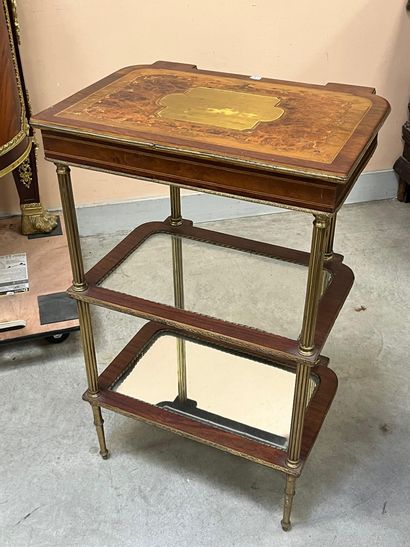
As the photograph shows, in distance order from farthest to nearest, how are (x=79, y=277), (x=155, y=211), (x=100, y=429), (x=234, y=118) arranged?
(x=155, y=211) < (x=100, y=429) < (x=79, y=277) < (x=234, y=118)

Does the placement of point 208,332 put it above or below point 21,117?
below

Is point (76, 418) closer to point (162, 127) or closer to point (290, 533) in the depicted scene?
point (290, 533)

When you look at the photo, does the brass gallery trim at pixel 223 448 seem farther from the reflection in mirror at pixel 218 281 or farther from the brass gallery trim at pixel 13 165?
the brass gallery trim at pixel 13 165

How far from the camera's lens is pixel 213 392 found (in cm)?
137

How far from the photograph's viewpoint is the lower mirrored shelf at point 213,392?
1247 mm

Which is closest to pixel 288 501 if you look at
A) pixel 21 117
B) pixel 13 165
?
pixel 13 165

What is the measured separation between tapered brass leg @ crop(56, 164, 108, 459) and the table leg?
1.37 ft

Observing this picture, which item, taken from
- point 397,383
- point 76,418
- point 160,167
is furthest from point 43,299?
point 397,383

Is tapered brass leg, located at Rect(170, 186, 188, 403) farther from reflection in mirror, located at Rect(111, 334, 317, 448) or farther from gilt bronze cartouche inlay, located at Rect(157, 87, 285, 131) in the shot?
gilt bronze cartouche inlay, located at Rect(157, 87, 285, 131)

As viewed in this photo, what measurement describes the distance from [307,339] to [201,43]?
4.27ft

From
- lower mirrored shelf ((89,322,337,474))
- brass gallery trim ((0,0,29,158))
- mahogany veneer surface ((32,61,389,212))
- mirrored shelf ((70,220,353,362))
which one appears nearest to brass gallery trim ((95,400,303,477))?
lower mirrored shelf ((89,322,337,474))

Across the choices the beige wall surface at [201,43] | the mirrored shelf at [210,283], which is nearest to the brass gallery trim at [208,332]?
the mirrored shelf at [210,283]

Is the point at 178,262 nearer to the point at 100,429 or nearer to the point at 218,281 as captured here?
the point at 218,281

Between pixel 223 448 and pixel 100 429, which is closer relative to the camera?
pixel 223 448
